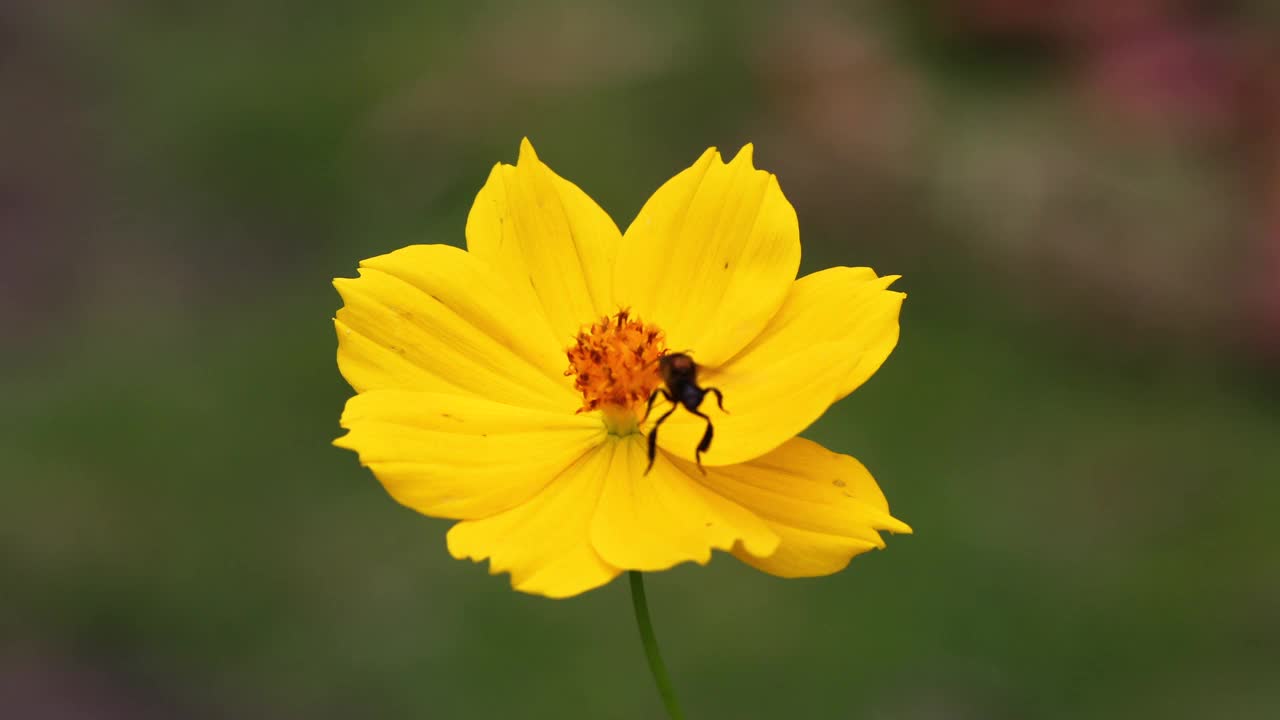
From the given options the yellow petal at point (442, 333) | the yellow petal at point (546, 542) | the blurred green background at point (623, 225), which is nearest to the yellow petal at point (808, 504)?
the yellow petal at point (546, 542)

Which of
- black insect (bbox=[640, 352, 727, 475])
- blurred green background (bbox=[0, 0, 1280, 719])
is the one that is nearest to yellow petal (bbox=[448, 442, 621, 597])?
black insect (bbox=[640, 352, 727, 475])

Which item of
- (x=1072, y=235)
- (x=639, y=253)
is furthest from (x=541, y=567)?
(x=1072, y=235)

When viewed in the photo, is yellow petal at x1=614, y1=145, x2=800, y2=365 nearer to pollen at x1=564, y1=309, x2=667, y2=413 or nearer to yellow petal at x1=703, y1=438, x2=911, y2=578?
pollen at x1=564, y1=309, x2=667, y2=413

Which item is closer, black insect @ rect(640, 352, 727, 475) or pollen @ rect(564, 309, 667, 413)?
black insect @ rect(640, 352, 727, 475)

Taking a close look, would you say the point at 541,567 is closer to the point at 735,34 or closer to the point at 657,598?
the point at 657,598

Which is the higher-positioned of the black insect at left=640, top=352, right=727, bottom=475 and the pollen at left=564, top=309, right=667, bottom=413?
the pollen at left=564, top=309, right=667, bottom=413

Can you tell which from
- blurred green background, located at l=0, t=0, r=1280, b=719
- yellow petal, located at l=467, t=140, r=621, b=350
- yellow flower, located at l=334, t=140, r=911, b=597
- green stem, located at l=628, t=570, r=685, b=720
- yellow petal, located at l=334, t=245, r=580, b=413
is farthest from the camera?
blurred green background, located at l=0, t=0, r=1280, b=719

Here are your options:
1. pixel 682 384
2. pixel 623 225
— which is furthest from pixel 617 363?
pixel 623 225

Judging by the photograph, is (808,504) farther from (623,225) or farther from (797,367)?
(623,225)
